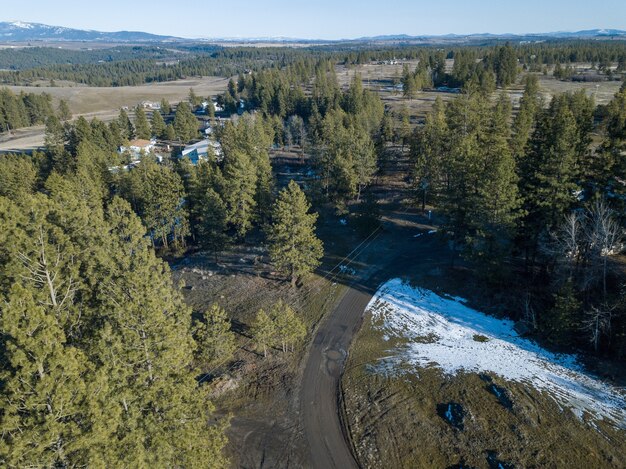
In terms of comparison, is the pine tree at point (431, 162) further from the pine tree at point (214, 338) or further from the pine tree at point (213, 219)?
the pine tree at point (214, 338)

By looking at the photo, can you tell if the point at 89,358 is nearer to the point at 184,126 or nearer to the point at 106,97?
the point at 184,126

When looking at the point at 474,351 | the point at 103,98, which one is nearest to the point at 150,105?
the point at 103,98

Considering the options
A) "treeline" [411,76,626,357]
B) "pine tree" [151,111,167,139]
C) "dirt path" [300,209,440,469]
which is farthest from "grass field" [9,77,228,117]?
"treeline" [411,76,626,357]

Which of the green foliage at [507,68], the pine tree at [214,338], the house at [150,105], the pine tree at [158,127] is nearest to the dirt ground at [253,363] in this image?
the pine tree at [214,338]

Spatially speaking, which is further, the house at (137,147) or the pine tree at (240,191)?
the house at (137,147)

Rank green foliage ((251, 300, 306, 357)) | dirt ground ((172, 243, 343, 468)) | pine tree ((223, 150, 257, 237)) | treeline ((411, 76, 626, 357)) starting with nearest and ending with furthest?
dirt ground ((172, 243, 343, 468)) < treeline ((411, 76, 626, 357)) < green foliage ((251, 300, 306, 357)) < pine tree ((223, 150, 257, 237))

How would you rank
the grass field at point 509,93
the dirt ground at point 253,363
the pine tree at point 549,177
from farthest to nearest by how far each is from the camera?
the grass field at point 509,93
the pine tree at point 549,177
the dirt ground at point 253,363

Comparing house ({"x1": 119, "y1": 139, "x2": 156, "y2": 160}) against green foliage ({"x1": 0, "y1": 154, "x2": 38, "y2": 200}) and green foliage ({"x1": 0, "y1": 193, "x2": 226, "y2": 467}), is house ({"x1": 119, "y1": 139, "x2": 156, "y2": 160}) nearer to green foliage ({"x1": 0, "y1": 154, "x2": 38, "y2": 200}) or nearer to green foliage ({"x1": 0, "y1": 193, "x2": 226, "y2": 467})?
green foliage ({"x1": 0, "y1": 154, "x2": 38, "y2": 200})
